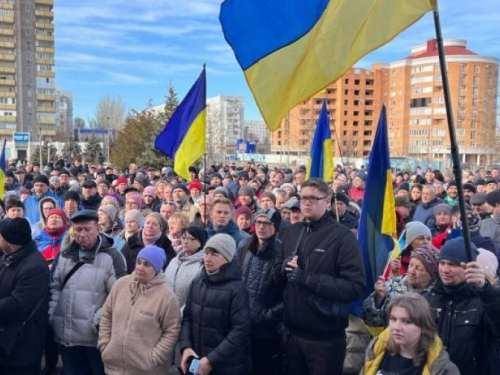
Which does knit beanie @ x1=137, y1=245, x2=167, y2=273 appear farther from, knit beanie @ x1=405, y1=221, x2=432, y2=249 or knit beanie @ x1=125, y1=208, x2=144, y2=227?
knit beanie @ x1=405, y1=221, x2=432, y2=249

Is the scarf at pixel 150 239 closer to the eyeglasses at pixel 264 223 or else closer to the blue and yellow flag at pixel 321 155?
the eyeglasses at pixel 264 223

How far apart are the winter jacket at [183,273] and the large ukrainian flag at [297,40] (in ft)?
5.62

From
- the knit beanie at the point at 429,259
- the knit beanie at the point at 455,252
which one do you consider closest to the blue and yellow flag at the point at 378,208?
the knit beanie at the point at 429,259

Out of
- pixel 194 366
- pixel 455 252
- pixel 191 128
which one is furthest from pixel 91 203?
pixel 455 252

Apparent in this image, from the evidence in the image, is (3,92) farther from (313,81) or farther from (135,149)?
(313,81)

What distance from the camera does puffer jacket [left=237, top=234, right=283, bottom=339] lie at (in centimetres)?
427

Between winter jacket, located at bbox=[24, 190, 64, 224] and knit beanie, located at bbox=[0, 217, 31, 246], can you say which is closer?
knit beanie, located at bbox=[0, 217, 31, 246]

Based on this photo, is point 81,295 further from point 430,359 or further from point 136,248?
point 430,359

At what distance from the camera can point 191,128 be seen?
22.1ft

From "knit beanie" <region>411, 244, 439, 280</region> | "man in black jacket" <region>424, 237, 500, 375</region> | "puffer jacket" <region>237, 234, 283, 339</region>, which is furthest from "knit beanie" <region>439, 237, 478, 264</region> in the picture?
"puffer jacket" <region>237, 234, 283, 339</region>

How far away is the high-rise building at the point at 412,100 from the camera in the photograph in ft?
266

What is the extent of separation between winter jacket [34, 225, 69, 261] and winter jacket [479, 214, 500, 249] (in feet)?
17.1

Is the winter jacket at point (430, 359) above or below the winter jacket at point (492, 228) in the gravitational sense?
below

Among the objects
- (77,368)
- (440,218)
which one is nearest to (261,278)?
(77,368)
